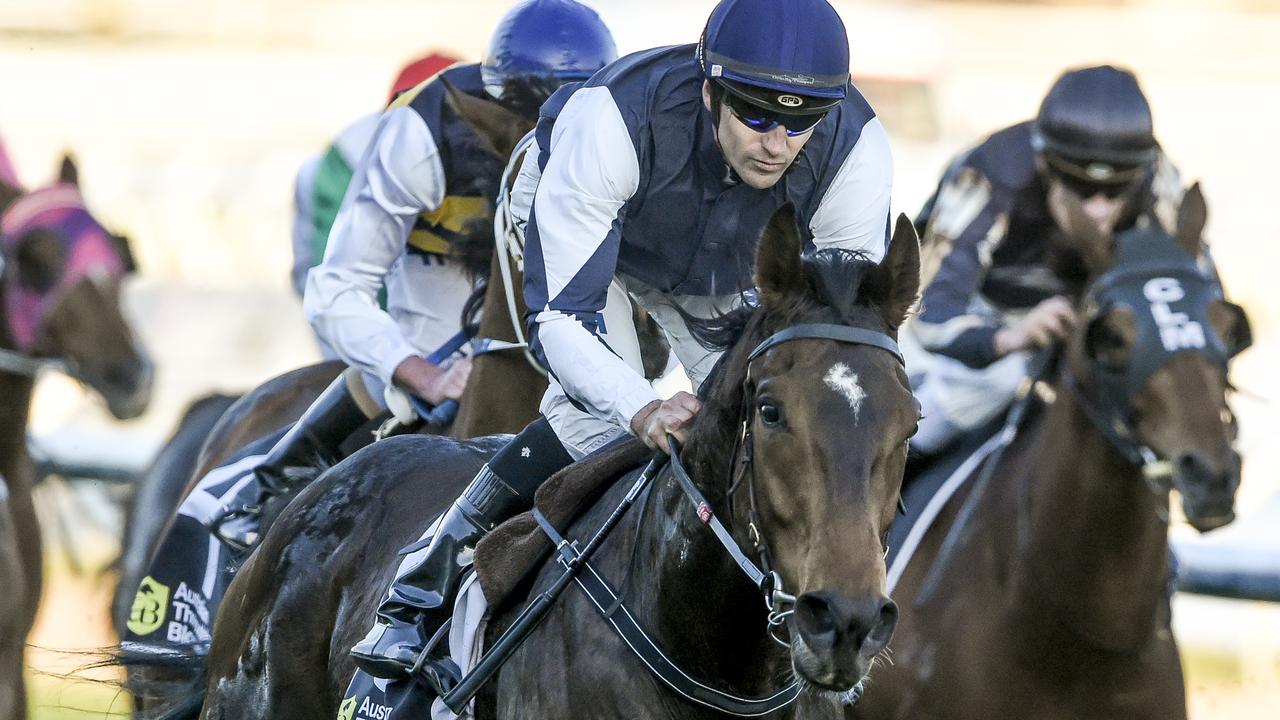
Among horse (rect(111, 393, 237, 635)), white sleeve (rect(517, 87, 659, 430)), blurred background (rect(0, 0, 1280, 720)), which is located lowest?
blurred background (rect(0, 0, 1280, 720))

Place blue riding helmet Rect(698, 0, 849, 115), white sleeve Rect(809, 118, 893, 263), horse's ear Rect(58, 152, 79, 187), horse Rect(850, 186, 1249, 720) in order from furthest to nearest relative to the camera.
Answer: horse's ear Rect(58, 152, 79, 187) → horse Rect(850, 186, 1249, 720) → white sleeve Rect(809, 118, 893, 263) → blue riding helmet Rect(698, 0, 849, 115)

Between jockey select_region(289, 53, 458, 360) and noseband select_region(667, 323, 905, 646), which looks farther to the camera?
jockey select_region(289, 53, 458, 360)

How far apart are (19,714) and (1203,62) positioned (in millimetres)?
16273

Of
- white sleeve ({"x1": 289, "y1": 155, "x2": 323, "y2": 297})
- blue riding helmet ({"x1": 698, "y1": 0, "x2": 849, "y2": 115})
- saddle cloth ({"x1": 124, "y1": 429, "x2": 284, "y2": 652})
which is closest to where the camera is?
blue riding helmet ({"x1": 698, "y1": 0, "x2": 849, "y2": 115})

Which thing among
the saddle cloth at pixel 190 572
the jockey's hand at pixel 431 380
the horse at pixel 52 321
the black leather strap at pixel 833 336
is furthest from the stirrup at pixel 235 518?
the black leather strap at pixel 833 336

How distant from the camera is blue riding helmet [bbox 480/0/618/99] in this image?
5520mm

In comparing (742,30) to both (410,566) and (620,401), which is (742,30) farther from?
(410,566)

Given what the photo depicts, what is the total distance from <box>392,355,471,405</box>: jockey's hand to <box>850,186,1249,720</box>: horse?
4.58ft

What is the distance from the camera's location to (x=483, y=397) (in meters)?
5.32

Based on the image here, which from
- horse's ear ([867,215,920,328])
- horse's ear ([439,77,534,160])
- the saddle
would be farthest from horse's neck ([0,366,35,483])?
horse's ear ([867,215,920,328])

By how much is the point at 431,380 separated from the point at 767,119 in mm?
2176

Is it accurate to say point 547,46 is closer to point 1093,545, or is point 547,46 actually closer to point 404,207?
point 404,207

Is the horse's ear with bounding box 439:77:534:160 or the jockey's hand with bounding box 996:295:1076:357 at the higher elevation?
the horse's ear with bounding box 439:77:534:160

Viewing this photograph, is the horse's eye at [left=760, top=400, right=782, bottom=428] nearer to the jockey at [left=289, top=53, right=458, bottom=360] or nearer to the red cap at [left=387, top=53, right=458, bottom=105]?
the red cap at [left=387, top=53, right=458, bottom=105]
